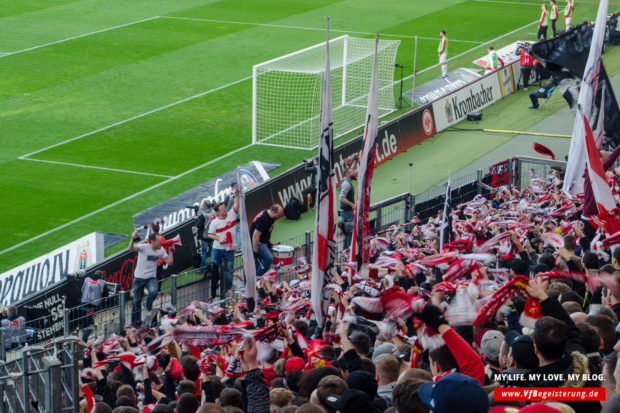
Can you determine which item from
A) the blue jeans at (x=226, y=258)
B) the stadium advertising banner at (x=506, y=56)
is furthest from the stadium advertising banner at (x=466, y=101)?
the blue jeans at (x=226, y=258)

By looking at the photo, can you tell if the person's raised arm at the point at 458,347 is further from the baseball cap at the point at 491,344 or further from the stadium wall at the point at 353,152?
the stadium wall at the point at 353,152

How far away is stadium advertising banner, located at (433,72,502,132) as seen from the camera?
25.6 m

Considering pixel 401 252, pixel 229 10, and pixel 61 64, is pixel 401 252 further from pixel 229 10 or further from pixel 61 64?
pixel 229 10

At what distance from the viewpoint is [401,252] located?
12.4 metres

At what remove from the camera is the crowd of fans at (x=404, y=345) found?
17.9 ft

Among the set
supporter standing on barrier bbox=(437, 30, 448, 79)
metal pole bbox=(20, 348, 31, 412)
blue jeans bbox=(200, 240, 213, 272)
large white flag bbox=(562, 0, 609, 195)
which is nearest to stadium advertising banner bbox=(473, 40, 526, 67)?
supporter standing on barrier bbox=(437, 30, 448, 79)

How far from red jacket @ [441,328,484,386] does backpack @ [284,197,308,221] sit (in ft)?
43.8

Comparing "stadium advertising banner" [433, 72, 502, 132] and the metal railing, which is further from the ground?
the metal railing

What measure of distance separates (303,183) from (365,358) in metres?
13.4

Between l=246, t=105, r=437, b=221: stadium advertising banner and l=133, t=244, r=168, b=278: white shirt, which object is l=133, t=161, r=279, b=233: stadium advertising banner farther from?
l=133, t=244, r=168, b=278: white shirt

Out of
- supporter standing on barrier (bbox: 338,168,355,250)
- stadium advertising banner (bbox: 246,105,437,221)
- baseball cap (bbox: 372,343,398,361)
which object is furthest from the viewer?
stadium advertising banner (bbox: 246,105,437,221)

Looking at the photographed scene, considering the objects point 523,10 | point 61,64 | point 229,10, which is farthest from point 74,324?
point 523,10

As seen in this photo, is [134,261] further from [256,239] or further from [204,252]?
[256,239]

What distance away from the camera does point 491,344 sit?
6488 millimetres
